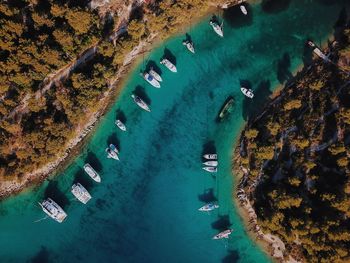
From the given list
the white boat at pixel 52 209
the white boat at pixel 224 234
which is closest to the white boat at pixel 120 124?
the white boat at pixel 52 209

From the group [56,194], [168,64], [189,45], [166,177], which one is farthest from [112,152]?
[189,45]

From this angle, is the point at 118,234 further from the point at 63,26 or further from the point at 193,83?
the point at 63,26

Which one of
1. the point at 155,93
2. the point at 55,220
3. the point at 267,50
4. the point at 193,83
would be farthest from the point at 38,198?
the point at 267,50

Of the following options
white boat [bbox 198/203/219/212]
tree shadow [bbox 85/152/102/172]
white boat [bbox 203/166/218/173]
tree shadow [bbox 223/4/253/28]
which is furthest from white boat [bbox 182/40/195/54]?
white boat [bbox 198/203/219/212]

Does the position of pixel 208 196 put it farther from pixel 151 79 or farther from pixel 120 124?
pixel 151 79

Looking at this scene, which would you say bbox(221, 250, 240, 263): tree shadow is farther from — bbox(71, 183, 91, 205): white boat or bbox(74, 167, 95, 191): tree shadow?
bbox(74, 167, 95, 191): tree shadow

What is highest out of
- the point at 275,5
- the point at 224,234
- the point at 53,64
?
the point at 53,64
